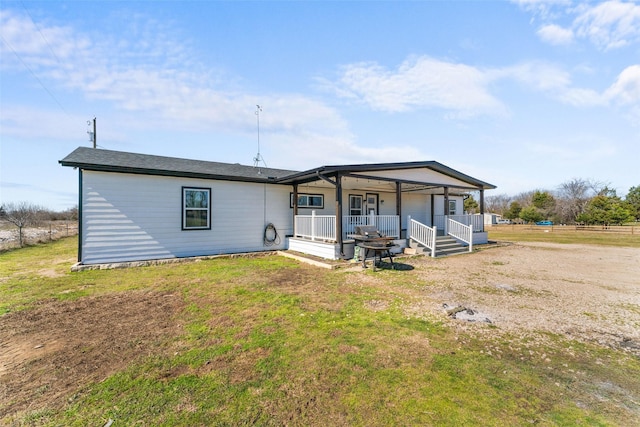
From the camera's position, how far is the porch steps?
10.4m

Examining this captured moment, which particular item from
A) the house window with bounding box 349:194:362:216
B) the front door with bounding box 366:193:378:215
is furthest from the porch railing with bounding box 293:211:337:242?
the front door with bounding box 366:193:378:215

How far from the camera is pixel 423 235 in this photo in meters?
10.6

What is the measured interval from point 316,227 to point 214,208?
13.0ft

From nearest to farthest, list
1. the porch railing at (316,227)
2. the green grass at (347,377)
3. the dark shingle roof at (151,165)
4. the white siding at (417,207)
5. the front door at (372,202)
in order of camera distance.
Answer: the green grass at (347,377) → the dark shingle roof at (151,165) → the porch railing at (316,227) → the front door at (372,202) → the white siding at (417,207)

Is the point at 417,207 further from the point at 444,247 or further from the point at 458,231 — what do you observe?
the point at 444,247

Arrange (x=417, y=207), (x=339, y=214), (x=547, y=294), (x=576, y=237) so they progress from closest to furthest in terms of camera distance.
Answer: (x=547, y=294), (x=339, y=214), (x=417, y=207), (x=576, y=237)

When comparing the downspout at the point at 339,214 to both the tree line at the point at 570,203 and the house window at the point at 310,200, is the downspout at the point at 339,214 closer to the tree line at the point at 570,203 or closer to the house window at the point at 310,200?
the house window at the point at 310,200

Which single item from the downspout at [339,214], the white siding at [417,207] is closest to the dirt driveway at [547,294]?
the downspout at [339,214]

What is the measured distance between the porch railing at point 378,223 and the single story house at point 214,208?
0.04m

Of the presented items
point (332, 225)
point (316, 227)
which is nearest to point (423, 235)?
point (332, 225)

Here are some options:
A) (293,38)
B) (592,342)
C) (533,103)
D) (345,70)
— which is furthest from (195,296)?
(533,103)

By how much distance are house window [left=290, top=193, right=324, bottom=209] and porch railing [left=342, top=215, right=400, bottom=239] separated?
2432 mm

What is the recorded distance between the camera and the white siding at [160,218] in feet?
26.6

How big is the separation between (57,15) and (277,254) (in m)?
10.1
